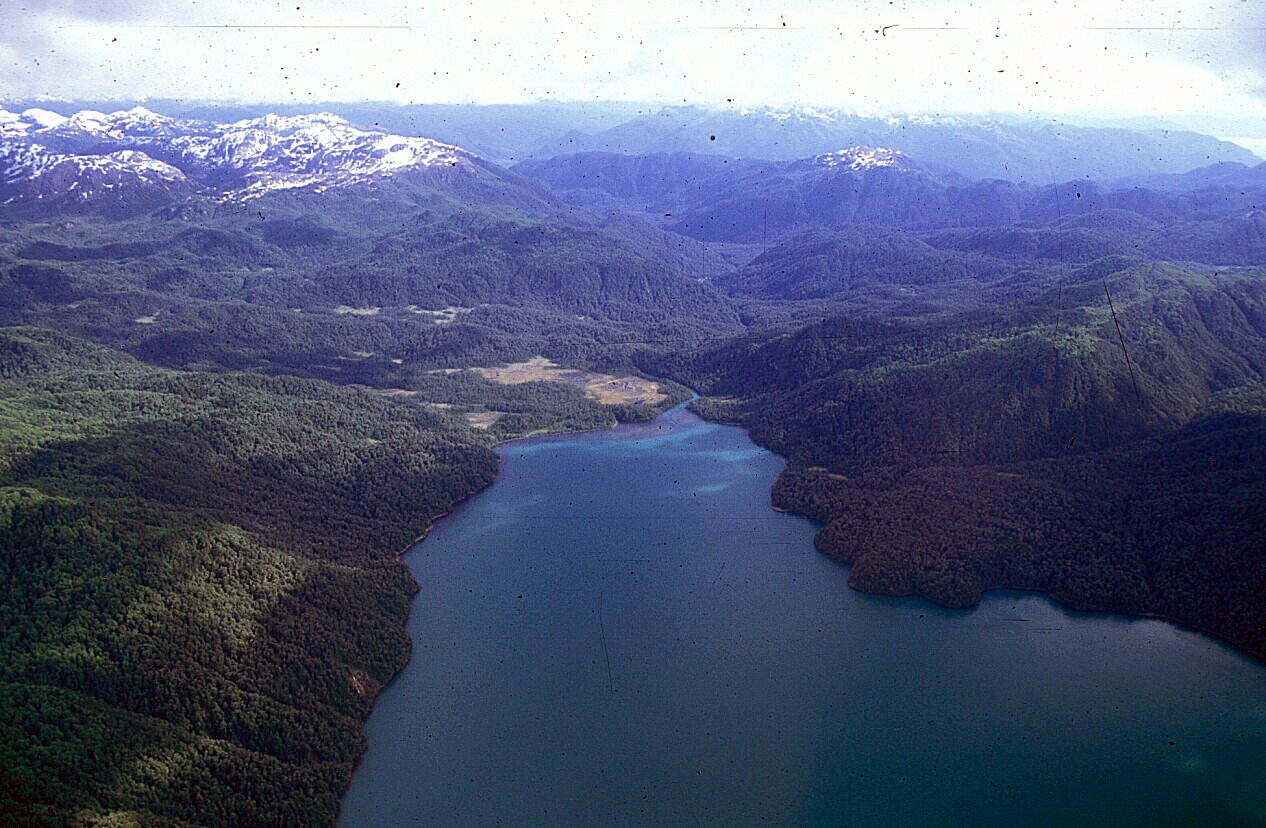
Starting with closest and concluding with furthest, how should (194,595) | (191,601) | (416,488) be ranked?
1. (191,601)
2. (194,595)
3. (416,488)

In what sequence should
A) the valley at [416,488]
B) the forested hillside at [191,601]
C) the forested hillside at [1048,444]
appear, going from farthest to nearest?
the forested hillside at [1048,444]
the valley at [416,488]
the forested hillside at [191,601]

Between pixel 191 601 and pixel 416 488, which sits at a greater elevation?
pixel 191 601

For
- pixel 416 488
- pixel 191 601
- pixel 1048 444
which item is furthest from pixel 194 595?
pixel 1048 444

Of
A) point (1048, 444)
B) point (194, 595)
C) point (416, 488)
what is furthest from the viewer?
point (416, 488)

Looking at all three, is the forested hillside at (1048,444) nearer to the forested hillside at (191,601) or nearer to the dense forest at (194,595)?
the dense forest at (194,595)

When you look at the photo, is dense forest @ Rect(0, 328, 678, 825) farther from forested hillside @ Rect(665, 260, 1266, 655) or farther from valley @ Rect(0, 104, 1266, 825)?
forested hillside @ Rect(665, 260, 1266, 655)

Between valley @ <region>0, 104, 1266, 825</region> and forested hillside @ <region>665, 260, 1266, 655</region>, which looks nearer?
valley @ <region>0, 104, 1266, 825</region>

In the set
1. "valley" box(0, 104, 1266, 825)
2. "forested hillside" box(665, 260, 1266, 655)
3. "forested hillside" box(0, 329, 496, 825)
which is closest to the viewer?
"forested hillside" box(0, 329, 496, 825)

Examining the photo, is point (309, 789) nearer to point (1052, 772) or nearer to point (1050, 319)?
point (1052, 772)

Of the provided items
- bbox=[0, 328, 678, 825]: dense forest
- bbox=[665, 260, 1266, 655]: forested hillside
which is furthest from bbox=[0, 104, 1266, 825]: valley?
bbox=[665, 260, 1266, 655]: forested hillside

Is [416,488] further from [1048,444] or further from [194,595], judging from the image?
[1048,444]

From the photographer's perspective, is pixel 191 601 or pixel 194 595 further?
pixel 194 595

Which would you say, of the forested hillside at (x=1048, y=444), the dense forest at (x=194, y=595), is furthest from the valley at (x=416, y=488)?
the forested hillside at (x=1048, y=444)
